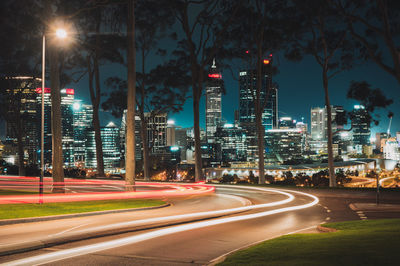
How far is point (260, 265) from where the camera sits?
6.85m

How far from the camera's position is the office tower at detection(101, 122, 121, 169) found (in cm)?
18400

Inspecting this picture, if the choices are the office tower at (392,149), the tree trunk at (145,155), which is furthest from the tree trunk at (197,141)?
the office tower at (392,149)

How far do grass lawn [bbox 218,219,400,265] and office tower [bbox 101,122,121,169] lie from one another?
17900cm

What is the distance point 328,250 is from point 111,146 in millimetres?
186189

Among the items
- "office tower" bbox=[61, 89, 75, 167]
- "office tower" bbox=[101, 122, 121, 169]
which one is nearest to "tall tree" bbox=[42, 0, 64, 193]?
"office tower" bbox=[61, 89, 75, 167]

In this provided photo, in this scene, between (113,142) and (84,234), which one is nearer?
(84,234)

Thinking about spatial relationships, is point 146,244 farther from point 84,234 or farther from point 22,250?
point 22,250

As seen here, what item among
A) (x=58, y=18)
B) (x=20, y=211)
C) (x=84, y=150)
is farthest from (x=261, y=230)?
(x=84, y=150)

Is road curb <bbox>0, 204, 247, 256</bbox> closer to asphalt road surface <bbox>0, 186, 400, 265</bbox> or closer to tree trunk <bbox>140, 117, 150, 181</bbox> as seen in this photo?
asphalt road surface <bbox>0, 186, 400, 265</bbox>

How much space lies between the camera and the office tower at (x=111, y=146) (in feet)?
604

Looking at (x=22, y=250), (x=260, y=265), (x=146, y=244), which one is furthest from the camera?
(x=146, y=244)

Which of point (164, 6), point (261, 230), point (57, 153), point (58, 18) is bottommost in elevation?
point (261, 230)

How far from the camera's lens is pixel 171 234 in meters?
11.3

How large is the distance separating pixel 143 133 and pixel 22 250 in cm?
3345
